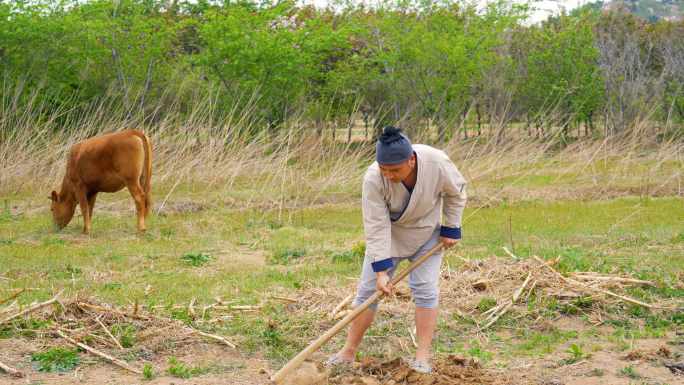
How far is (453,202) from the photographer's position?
4.04m

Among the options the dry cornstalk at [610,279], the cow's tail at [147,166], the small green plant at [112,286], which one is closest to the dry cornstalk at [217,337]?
the small green plant at [112,286]

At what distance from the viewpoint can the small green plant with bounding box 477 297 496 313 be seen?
541 cm

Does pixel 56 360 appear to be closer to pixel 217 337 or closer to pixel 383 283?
pixel 217 337

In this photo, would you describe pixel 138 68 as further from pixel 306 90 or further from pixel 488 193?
pixel 488 193

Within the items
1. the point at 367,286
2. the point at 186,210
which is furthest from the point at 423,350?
the point at 186,210

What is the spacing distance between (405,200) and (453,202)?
342 mm

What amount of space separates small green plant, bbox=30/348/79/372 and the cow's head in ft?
19.4

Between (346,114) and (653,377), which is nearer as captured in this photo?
(653,377)

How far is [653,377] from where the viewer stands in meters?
4.04

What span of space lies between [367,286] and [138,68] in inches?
643

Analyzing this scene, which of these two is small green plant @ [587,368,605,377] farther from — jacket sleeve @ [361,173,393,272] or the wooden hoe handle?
jacket sleeve @ [361,173,393,272]

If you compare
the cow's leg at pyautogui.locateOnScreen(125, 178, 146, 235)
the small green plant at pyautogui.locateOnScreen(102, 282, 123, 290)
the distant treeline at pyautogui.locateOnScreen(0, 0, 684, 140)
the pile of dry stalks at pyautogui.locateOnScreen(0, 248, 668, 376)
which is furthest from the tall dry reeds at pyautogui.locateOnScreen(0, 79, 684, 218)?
the pile of dry stalks at pyautogui.locateOnScreen(0, 248, 668, 376)

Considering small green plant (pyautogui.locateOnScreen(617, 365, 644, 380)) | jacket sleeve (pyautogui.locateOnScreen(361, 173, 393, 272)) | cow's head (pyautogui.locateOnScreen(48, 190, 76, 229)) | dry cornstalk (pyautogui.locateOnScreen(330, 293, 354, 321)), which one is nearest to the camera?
jacket sleeve (pyautogui.locateOnScreen(361, 173, 393, 272))

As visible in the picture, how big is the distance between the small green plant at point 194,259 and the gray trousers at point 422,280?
3514mm
